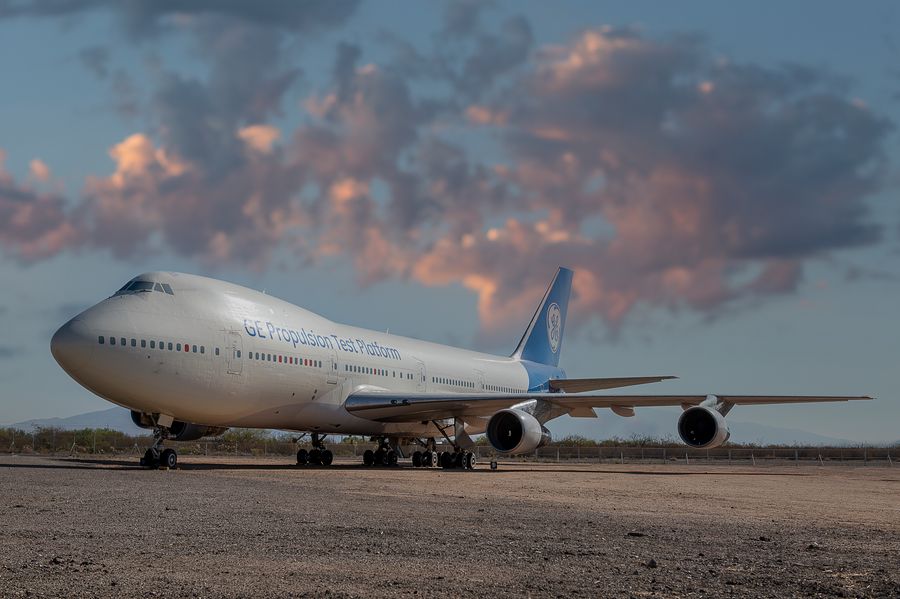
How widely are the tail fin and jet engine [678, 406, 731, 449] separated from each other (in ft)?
50.8

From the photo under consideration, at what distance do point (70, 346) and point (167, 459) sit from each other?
341 cm

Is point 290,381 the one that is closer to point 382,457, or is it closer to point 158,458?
point 158,458

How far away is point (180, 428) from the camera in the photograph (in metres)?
24.4

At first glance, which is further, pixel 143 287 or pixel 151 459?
pixel 143 287

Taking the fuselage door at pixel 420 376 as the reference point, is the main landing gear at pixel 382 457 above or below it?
below

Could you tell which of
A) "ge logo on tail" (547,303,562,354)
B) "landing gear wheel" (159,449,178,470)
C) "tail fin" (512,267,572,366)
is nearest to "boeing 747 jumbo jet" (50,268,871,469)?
"landing gear wheel" (159,449,178,470)

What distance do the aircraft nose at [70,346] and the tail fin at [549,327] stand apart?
24540mm

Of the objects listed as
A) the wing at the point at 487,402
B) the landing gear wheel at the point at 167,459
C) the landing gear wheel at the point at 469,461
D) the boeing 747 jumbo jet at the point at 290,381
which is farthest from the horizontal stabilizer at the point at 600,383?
the landing gear wheel at the point at 167,459

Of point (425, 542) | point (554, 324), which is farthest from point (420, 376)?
point (425, 542)

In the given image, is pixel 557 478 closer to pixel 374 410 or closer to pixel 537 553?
pixel 374 410

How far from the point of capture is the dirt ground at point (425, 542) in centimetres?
638

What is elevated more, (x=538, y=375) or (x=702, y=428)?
(x=538, y=375)

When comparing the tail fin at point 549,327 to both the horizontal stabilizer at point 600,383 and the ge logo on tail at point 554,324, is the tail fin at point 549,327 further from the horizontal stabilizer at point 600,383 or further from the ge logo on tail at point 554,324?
the horizontal stabilizer at point 600,383

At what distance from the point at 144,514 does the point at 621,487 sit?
420 inches
